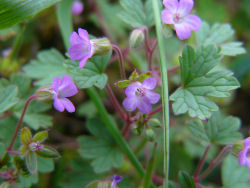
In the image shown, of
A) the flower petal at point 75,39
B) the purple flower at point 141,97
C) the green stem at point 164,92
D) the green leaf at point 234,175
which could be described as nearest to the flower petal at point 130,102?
the purple flower at point 141,97

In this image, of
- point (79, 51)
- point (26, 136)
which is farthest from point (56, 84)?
point (26, 136)

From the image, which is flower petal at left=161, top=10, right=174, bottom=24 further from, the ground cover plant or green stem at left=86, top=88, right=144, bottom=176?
green stem at left=86, top=88, right=144, bottom=176

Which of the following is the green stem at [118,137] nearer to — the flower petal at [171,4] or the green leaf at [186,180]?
the green leaf at [186,180]

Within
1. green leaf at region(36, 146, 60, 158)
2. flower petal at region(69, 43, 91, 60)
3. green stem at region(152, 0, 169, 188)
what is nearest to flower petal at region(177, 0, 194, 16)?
green stem at region(152, 0, 169, 188)

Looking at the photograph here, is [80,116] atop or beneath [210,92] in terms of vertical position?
beneath

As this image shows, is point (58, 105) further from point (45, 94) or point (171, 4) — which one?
point (171, 4)

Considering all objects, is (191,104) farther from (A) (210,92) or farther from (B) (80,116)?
(B) (80,116)

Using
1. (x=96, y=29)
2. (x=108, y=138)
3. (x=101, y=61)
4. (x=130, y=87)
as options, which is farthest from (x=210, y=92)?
(x=96, y=29)
